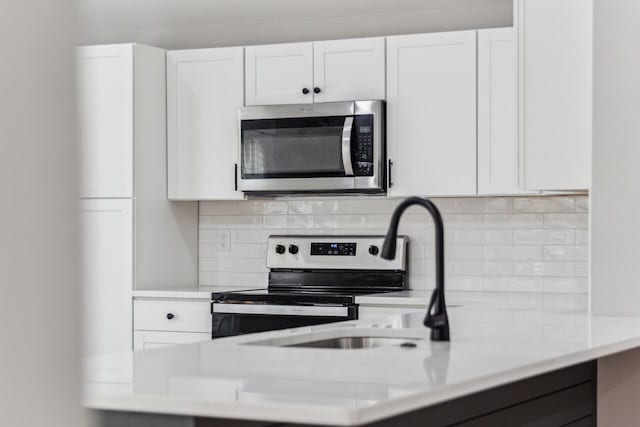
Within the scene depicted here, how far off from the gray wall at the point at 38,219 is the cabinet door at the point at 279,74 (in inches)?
176

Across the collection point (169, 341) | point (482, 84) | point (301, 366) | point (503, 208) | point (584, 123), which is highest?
point (482, 84)

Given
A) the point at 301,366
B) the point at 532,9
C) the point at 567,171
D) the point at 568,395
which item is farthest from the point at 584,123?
the point at 301,366

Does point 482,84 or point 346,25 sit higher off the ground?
point 346,25

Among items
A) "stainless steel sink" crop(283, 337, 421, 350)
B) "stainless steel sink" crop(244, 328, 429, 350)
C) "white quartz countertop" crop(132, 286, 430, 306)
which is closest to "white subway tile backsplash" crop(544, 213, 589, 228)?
"white quartz countertop" crop(132, 286, 430, 306)

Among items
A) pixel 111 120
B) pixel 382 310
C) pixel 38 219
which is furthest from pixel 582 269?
pixel 38 219

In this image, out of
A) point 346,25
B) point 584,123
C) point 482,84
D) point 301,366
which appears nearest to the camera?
point 301,366

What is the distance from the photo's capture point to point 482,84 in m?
4.66

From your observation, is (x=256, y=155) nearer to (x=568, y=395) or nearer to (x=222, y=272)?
(x=222, y=272)

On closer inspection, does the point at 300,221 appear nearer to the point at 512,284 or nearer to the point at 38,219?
the point at 512,284

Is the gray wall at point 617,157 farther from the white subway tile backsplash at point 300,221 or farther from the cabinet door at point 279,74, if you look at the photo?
the white subway tile backsplash at point 300,221

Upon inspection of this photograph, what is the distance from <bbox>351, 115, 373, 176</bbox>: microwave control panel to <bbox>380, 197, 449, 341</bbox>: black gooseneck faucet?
2342mm

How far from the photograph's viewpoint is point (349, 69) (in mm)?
4863

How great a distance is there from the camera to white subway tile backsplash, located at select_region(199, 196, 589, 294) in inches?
190

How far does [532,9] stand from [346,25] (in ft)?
6.15
